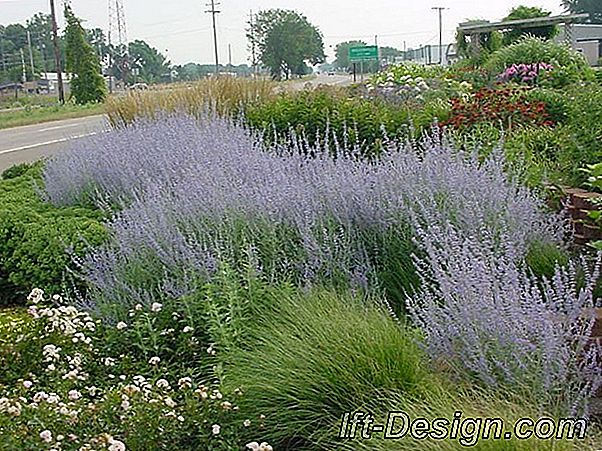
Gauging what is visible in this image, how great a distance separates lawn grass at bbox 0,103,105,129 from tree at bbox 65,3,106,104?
2.57 ft

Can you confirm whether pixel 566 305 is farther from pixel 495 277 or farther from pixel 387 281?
pixel 387 281

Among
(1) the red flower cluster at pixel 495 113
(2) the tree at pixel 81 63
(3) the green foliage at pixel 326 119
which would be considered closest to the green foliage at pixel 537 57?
(1) the red flower cluster at pixel 495 113

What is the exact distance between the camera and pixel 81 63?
34781 mm

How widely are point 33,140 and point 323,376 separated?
2028cm

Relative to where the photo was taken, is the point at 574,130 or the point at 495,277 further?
the point at 574,130

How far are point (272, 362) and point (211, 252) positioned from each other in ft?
4.02

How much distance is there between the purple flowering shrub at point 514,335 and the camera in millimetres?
2480

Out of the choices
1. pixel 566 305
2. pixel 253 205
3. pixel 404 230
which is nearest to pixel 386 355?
pixel 566 305

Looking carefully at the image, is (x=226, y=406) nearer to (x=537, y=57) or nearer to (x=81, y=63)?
(x=537, y=57)

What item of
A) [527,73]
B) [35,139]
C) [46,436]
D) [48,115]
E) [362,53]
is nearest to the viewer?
[46,436]

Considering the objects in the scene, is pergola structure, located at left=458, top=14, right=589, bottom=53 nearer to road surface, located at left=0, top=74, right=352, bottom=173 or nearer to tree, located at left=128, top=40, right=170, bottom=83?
road surface, located at left=0, top=74, right=352, bottom=173

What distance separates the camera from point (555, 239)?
12.9 feet

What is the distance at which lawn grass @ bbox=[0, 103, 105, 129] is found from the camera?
29122mm

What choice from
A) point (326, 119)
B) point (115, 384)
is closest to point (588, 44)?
point (326, 119)
